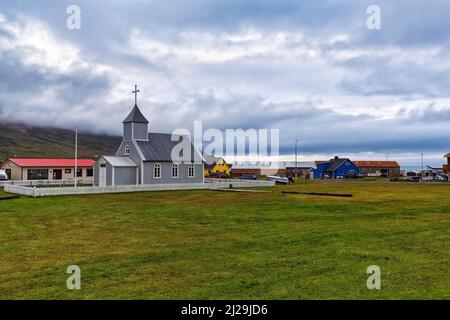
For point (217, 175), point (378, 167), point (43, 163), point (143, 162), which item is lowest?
point (217, 175)

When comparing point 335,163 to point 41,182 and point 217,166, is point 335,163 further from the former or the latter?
point 41,182

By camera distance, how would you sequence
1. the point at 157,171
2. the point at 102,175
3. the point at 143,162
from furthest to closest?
the point at 157,171
the point at 102,175
the point at 143,162

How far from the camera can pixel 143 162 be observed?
147 feet

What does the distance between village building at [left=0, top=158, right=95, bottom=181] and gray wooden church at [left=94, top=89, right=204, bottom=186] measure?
43.3 feet

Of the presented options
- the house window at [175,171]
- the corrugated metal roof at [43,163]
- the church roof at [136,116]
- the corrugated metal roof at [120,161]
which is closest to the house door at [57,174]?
the corrugated metal roof at [43,163]

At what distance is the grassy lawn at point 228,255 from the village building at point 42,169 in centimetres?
3999

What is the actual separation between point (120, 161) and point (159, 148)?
4976mm

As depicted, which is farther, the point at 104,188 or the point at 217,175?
the point at 217,175

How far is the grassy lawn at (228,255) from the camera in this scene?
26.0ft

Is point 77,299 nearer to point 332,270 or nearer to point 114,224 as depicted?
point 332,270

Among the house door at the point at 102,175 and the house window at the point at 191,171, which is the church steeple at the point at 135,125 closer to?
the house door at the point at 102,175

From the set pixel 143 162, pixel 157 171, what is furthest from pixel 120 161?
pixel 157 171

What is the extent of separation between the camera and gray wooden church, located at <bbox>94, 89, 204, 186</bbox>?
1756 inches
